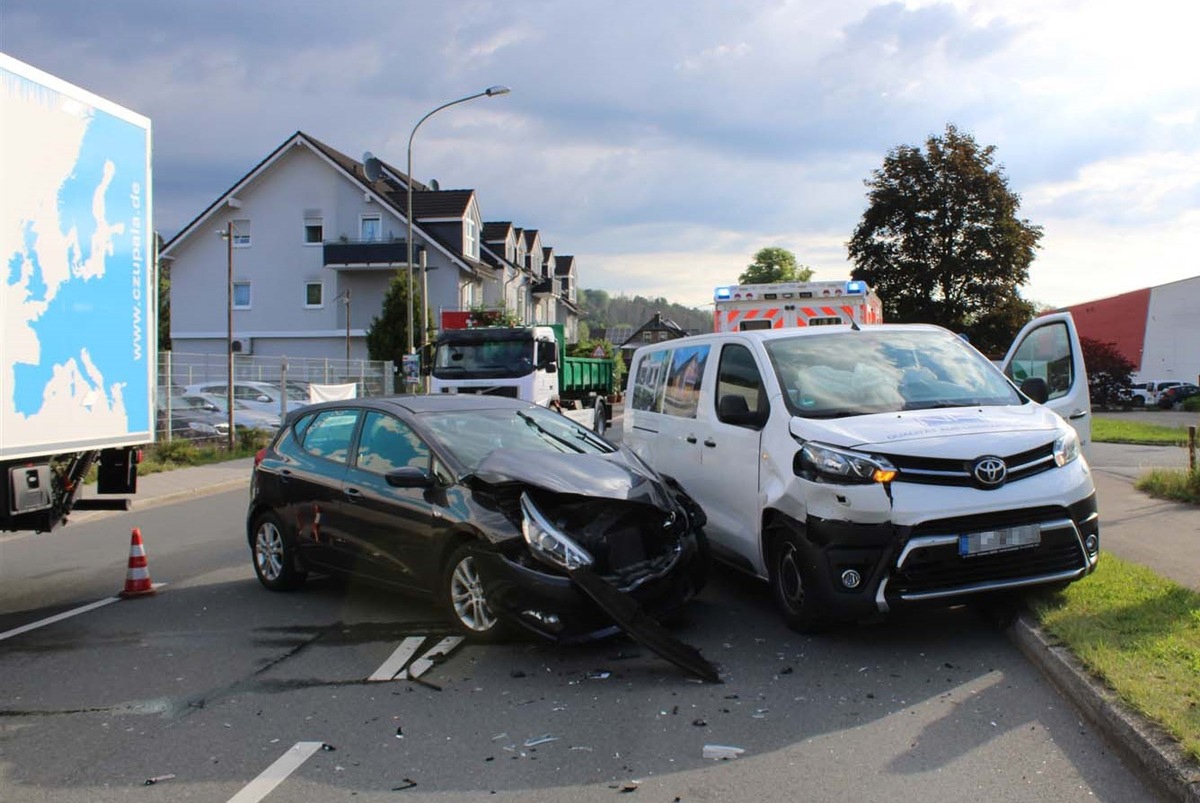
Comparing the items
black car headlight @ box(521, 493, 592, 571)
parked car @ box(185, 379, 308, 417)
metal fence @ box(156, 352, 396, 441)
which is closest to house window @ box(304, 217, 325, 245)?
metal fence @ box(156, 352, 396, 441)

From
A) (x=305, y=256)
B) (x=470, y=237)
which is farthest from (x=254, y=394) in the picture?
(x=470, y=237)

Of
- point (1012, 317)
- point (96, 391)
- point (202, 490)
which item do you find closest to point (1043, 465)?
point (96, 391)

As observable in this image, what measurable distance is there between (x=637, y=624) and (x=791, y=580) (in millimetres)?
1170

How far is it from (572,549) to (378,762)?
1762 mm

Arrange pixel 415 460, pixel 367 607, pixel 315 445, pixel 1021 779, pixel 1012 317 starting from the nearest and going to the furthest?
pixel 1021 779
pixel 415 460
pixel 367 607
pixel 315 445
pixel 1012 317

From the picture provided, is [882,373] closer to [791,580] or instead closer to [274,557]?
[791,580]

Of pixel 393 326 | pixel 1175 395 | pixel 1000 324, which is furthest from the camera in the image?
pixel 1175 395

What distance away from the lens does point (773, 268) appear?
112750 millimetres

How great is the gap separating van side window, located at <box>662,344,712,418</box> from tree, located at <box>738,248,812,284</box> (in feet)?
342

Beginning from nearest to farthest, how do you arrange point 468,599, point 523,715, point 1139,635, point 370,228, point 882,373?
point 523,715 → point 1139,635 → point 468,599 → point 882,373 → point 370,228

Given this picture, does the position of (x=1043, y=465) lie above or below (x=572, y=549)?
above

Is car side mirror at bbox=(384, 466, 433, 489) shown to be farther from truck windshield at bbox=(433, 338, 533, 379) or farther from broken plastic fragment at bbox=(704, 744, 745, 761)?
truck windshield at bbox=(433, 338, 533, 379)

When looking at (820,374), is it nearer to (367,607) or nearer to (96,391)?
(367,607)

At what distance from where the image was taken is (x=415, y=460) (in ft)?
21.9
